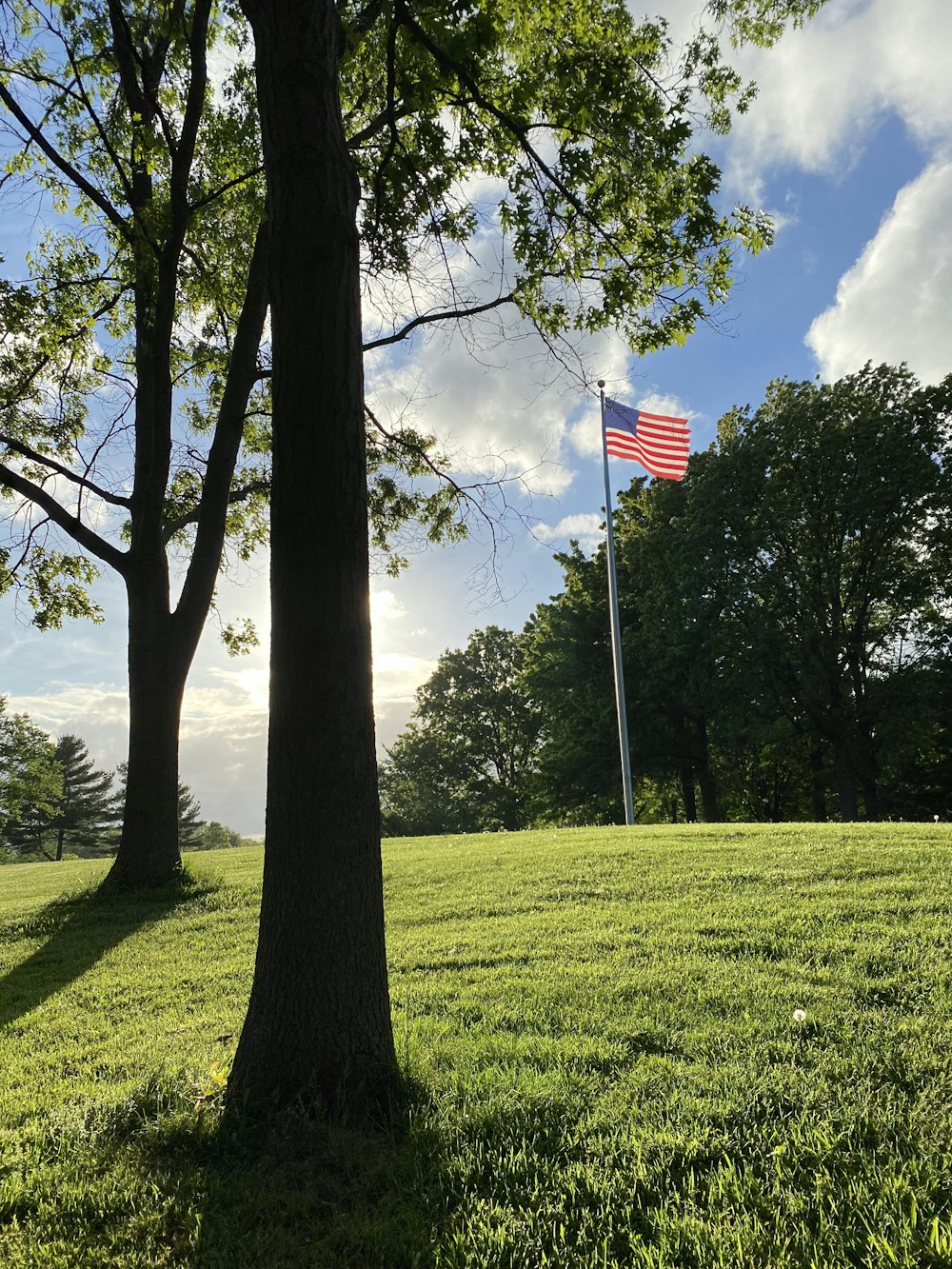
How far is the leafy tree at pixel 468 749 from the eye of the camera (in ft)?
127

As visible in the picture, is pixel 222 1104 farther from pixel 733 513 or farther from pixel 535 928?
pixel 733 513

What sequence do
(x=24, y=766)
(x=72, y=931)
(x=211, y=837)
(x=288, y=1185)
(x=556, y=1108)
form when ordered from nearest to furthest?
(x=288, y=1185), (x=556, y=1108), (x=72, y=931), (x=24, y=766), (x=211, y=837)

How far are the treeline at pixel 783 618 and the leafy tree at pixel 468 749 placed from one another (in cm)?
1006

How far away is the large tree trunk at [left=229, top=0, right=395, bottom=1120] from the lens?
3213 mm

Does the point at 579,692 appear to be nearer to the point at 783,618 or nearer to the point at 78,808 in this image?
the point at 783,618

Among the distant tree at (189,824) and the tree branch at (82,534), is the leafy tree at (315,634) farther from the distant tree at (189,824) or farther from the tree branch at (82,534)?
the distant tree at (189,824)

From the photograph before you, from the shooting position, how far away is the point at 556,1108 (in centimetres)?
299

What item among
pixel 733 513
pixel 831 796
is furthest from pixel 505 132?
pixel 831 796

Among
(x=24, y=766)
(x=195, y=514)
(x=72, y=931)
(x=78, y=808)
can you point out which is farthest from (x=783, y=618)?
(x=78, y=808)

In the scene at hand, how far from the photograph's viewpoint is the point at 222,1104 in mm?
3156

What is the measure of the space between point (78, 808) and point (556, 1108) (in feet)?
232

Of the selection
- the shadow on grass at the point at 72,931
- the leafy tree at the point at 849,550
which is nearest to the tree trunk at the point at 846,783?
the leafy tree at the point at 849,550

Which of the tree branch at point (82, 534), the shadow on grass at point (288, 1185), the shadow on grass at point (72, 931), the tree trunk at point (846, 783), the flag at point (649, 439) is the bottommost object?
the shadow on grass at point (72, 931)

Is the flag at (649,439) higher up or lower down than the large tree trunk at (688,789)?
higher up
